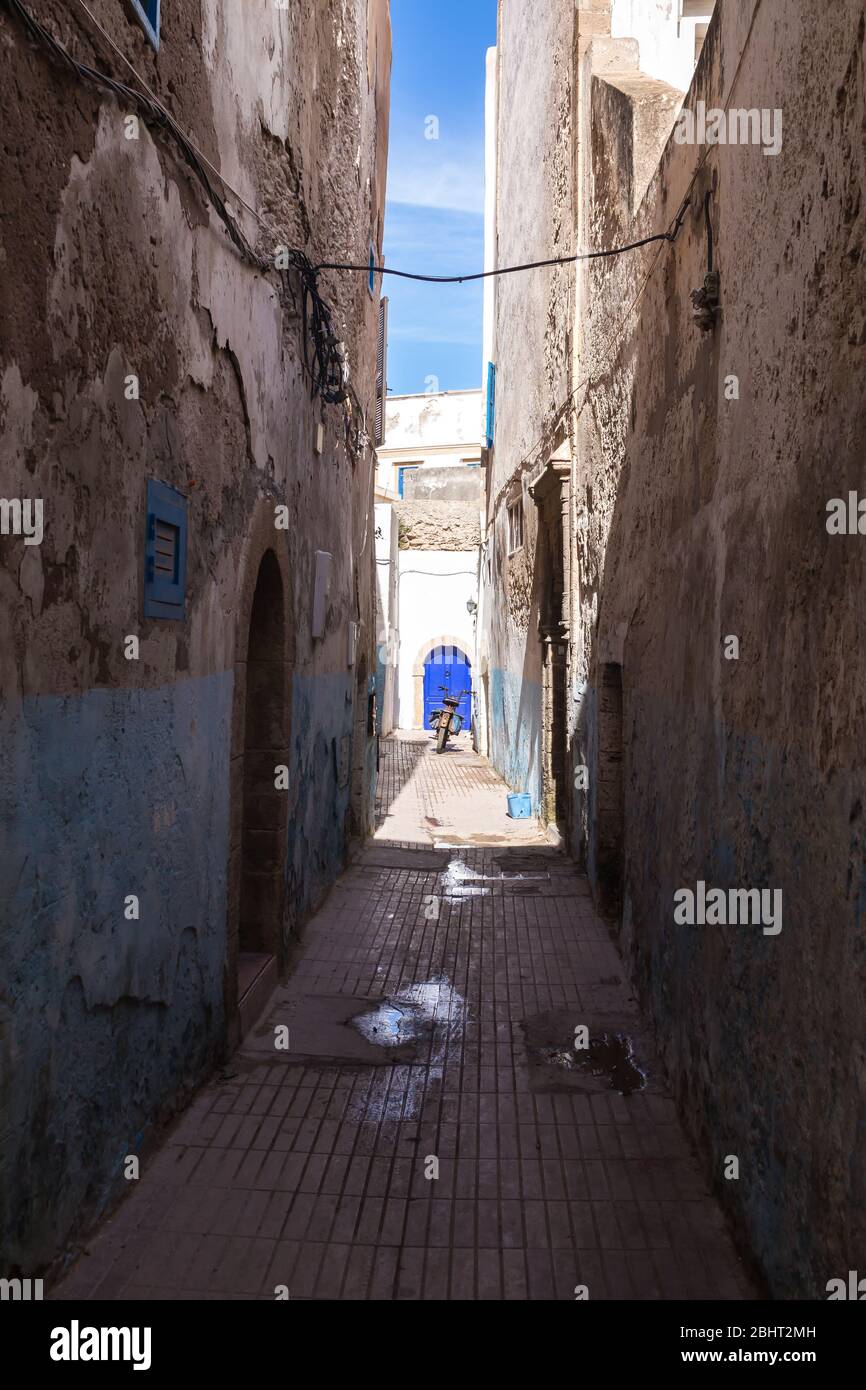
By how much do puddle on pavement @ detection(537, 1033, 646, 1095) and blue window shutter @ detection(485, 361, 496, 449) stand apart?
14781 mm

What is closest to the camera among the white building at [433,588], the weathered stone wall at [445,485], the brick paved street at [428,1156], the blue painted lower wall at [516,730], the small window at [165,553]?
the brick paved street at [428,1156]

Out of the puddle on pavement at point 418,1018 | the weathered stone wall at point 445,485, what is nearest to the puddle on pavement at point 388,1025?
the puddle on pavement at point 418,1018

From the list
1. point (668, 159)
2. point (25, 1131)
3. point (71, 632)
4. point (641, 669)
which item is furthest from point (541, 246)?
point (25, 1131)

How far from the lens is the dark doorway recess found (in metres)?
7.67

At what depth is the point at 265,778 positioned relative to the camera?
244 inches

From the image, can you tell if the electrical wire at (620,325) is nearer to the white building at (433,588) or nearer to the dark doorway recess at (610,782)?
the dark doorway recess at (610,782)

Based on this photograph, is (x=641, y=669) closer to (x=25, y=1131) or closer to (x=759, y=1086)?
(x=759, y=1086)

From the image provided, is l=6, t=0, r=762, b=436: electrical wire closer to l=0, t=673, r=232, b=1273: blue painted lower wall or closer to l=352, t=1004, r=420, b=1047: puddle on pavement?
l=0, t=673, r=232, b=1273: blue painted lower wall

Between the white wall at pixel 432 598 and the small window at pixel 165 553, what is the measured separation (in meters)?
23.3

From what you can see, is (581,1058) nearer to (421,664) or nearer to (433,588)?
(421,664)

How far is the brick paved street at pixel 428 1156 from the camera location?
3.33 m

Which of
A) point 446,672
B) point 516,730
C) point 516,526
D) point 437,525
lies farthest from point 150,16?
point 437,525

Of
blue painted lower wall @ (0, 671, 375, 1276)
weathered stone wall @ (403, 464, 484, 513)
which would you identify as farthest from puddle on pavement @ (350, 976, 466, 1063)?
weathered stone wall @ (403, 464, 484, 513)

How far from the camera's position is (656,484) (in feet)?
18.7
